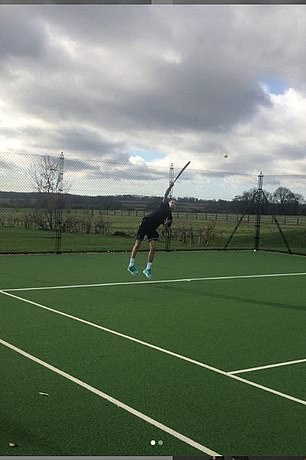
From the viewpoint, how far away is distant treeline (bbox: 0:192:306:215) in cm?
1489

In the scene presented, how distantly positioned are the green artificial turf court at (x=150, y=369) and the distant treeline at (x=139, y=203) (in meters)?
5.92

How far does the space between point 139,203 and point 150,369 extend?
11638mm

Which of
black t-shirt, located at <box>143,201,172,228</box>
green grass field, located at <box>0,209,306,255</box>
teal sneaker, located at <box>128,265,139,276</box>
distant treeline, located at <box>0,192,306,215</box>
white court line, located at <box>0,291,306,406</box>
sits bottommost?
white court line, located at <box>0,291,306,406</box>

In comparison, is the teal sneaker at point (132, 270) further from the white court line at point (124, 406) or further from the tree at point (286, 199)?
the tree at point (286, 199)

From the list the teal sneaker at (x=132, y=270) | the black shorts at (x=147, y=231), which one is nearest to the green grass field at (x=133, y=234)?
the teal sneaker at (x=132, y=270)

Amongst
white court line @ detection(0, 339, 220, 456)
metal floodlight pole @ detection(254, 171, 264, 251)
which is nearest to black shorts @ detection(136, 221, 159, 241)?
white court line @ detection(0, 339, 220, 456)

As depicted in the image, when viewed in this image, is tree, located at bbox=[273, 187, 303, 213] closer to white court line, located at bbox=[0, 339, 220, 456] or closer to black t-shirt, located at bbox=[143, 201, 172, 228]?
black t-shirt, located at bbox=[143, 201, 172, 228]

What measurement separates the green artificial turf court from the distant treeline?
5919 mm

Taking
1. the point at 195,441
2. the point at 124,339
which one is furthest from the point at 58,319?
the point at 195,441

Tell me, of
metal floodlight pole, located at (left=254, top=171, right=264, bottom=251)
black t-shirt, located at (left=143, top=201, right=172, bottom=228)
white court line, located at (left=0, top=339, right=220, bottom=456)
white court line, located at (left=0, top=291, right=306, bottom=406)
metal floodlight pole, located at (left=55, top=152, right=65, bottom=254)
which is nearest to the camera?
white court line, located at (left=0, top=339, right=220, bottom=456)

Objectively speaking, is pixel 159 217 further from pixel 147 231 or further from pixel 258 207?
pixel 258 207

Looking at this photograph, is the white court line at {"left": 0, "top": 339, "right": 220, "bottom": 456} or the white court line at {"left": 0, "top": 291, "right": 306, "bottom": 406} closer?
the white court line at {"left": 0, "top": 339, "right": 220, "bottom": 456}

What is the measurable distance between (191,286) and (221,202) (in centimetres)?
→ 861

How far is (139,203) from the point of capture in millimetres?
15930
